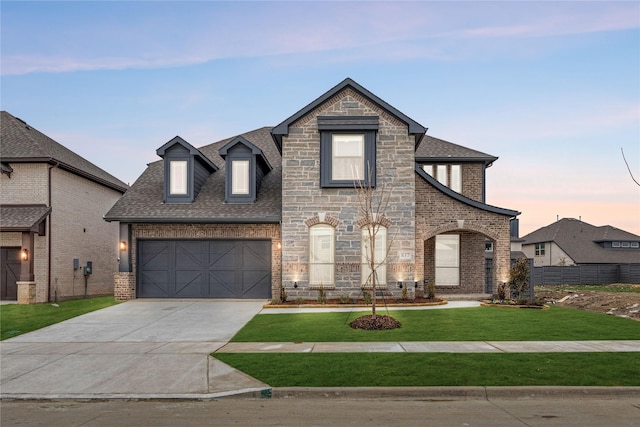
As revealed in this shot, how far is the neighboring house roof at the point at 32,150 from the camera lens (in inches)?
797

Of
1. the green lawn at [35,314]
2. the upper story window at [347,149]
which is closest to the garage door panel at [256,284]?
the upper story window at [347,149]

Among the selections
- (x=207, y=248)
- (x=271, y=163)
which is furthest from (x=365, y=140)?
(x=207, y=248)

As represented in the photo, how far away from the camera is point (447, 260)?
20938 millimetres

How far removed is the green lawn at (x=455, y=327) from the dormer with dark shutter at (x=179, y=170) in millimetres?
7708

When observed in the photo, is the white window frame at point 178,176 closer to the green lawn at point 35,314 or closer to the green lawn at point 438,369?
the green lawn at point 35,314

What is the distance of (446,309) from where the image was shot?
53.4 ft

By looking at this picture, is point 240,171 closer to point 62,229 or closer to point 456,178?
point 62,229

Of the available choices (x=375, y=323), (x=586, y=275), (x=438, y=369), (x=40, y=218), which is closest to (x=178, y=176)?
(x=40, y=218)

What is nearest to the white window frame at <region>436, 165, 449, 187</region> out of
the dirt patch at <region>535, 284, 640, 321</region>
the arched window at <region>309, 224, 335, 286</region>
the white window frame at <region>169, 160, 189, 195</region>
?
the dirt patch at <region>535, 284, 640, 321</region>

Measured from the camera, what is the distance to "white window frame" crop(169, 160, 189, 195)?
20219 millimetres

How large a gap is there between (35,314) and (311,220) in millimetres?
10810

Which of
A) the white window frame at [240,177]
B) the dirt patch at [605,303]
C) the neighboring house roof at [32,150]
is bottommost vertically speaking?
the dirt patch at [605,303]

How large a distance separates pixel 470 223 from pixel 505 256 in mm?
1984

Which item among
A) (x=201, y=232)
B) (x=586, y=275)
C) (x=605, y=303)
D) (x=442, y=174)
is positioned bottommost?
(x=586, y=275)
